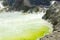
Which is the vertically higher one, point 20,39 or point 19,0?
point 20,39

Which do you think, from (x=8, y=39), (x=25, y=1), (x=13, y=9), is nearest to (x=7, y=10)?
(x=13, y=9)

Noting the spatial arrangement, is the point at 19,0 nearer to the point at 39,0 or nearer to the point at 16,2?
the point at 16,2

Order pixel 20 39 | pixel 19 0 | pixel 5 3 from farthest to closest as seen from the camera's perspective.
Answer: pixel 5 3, pixel 19 0, pixel 20 39

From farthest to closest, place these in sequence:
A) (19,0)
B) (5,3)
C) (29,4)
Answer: (5,3)
(19,0)
(29,4)

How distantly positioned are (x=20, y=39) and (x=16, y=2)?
60603 millimetres

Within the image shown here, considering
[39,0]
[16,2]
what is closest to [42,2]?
[39,0]

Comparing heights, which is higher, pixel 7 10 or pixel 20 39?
pixel 20 39

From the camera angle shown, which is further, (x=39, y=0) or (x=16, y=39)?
(x=39, y=0)

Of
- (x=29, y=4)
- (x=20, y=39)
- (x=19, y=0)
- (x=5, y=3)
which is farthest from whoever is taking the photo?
(x=5, y=3)

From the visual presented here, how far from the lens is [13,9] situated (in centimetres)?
7962

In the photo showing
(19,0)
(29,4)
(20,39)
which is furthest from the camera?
(19,0)

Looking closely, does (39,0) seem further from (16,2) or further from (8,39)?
(8,39)

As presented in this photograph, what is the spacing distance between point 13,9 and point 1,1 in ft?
56.3

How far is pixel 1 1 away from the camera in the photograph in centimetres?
9438
